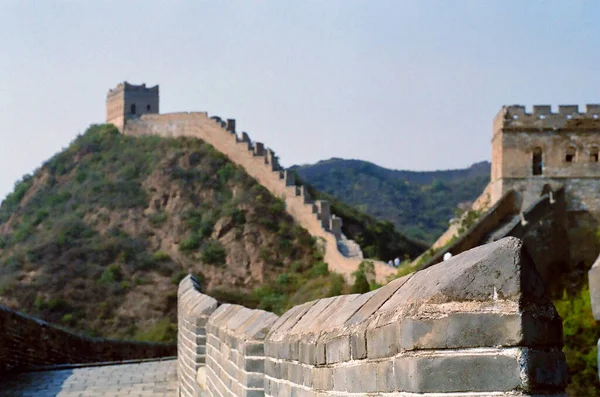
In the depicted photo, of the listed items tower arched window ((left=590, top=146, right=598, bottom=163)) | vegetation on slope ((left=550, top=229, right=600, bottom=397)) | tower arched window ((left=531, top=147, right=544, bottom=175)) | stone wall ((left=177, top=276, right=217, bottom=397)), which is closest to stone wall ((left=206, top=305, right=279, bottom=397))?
stone wall ((left=177, top=276, right=217, bottom=397))

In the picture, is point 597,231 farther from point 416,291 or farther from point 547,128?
point 416,291

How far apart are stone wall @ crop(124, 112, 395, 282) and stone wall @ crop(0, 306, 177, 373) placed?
34.3 ft

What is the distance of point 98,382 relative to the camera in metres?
13.2

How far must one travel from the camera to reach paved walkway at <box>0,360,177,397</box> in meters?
12.2

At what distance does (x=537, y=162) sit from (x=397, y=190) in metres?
62.2

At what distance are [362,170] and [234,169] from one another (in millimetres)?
58770

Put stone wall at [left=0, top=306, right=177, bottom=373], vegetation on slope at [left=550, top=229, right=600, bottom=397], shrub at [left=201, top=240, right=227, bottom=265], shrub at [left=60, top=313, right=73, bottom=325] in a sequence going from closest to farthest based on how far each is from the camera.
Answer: stone wall at [left=0, top=306, right=177, bottom=373] < vegetation on slope at [left=550, top=229, right=600, bottom=397] < shrub at [left=60, top=313, right=73, bottom=325] < shrub at [left=201, top=240, right=227, bottom=265]

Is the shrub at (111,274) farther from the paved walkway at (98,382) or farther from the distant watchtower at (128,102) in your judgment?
→ the paved walkway at (98,382)

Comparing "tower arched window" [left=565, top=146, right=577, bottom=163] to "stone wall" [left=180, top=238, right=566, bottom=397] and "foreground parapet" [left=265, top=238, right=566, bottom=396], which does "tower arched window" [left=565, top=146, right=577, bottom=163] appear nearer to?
"stone wall" [left=180, top=238, right=566, bottom=397]

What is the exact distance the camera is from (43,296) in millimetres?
36188

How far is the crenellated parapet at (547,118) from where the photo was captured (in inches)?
1217

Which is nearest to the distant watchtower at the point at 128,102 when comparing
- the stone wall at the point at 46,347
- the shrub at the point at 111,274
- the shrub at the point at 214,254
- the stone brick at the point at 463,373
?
the shrub at the point at 111,274

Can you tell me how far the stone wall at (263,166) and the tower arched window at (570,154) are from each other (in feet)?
22.2

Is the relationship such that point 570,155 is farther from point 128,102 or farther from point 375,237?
point 128,102
